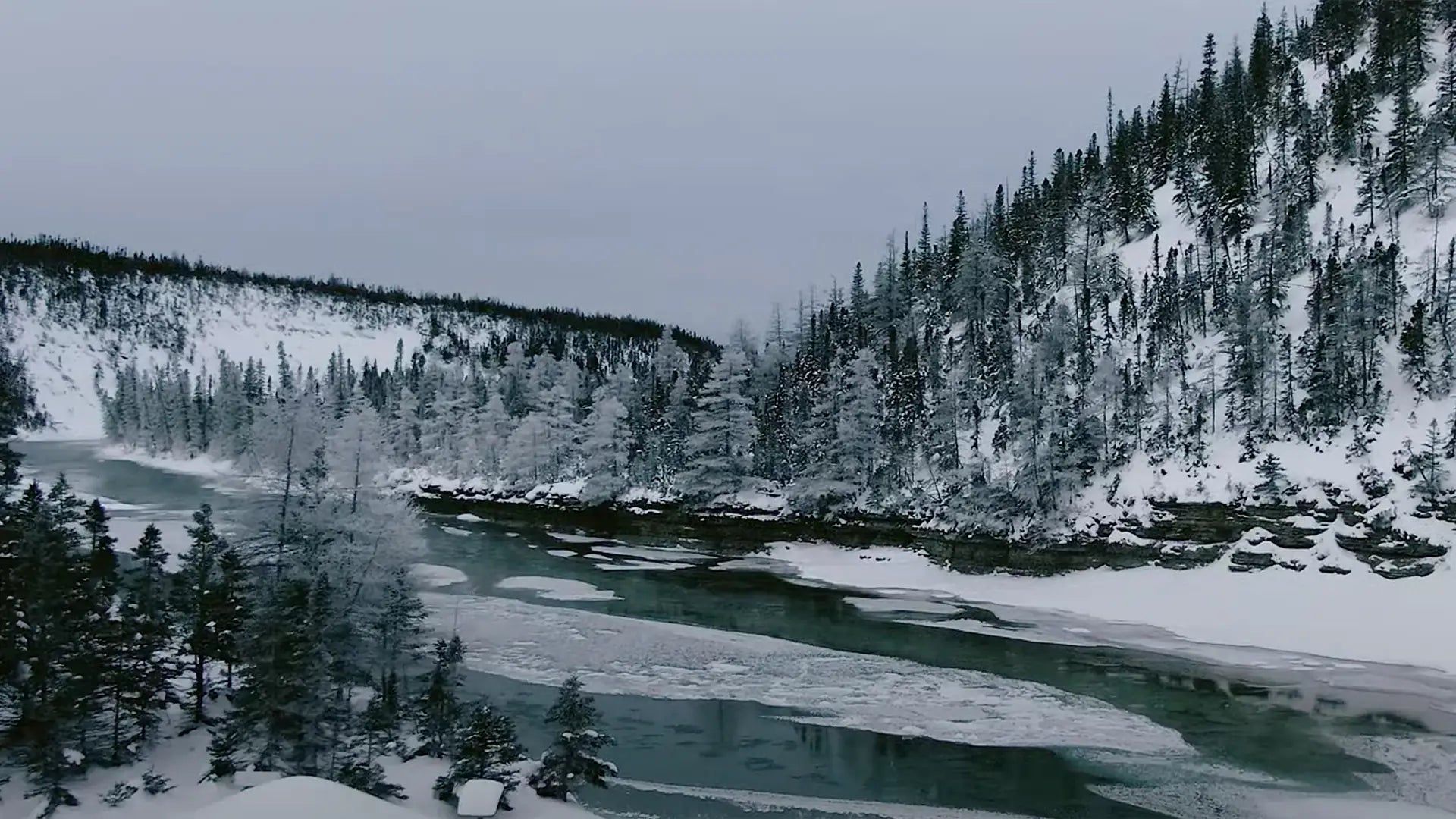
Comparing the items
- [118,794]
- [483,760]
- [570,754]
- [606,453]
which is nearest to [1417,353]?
[570,754]

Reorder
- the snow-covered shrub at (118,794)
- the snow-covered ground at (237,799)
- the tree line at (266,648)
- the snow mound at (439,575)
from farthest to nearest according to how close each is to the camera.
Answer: the snow mound at (439,575), the tree line at (266,648), the snow-covered shrub at (118,794), the snow-covered ground at (237,799)

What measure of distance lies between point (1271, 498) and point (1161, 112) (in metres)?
59.1

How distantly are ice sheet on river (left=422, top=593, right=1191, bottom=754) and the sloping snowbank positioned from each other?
39.4 feet

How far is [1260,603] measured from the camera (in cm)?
3475

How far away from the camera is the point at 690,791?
1844cm

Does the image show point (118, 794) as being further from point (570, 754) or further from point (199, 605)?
point (570, 754)

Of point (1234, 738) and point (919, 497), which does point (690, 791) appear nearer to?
point (1234, 738)

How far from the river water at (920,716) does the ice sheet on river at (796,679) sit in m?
0.10

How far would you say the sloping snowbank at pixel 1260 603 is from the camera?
100 ft

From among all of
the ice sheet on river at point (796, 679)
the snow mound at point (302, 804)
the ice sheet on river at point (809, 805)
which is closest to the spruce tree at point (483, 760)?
the ice sheet on river at point (809, 805)

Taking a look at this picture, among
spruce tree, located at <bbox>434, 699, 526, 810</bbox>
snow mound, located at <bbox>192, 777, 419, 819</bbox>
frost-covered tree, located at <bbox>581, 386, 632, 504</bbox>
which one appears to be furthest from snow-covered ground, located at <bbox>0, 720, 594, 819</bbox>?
frost-covered tree, located at <bbox>581, 386, 632, 504</bbox>

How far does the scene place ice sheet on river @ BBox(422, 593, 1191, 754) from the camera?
22.7 m

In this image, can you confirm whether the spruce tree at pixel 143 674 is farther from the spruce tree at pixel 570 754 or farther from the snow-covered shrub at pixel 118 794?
the spruce tree at pixel 570 754

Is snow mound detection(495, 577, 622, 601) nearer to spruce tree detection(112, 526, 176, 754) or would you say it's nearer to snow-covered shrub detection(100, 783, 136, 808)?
spruce tree detection(112, 526, 176, 754)
